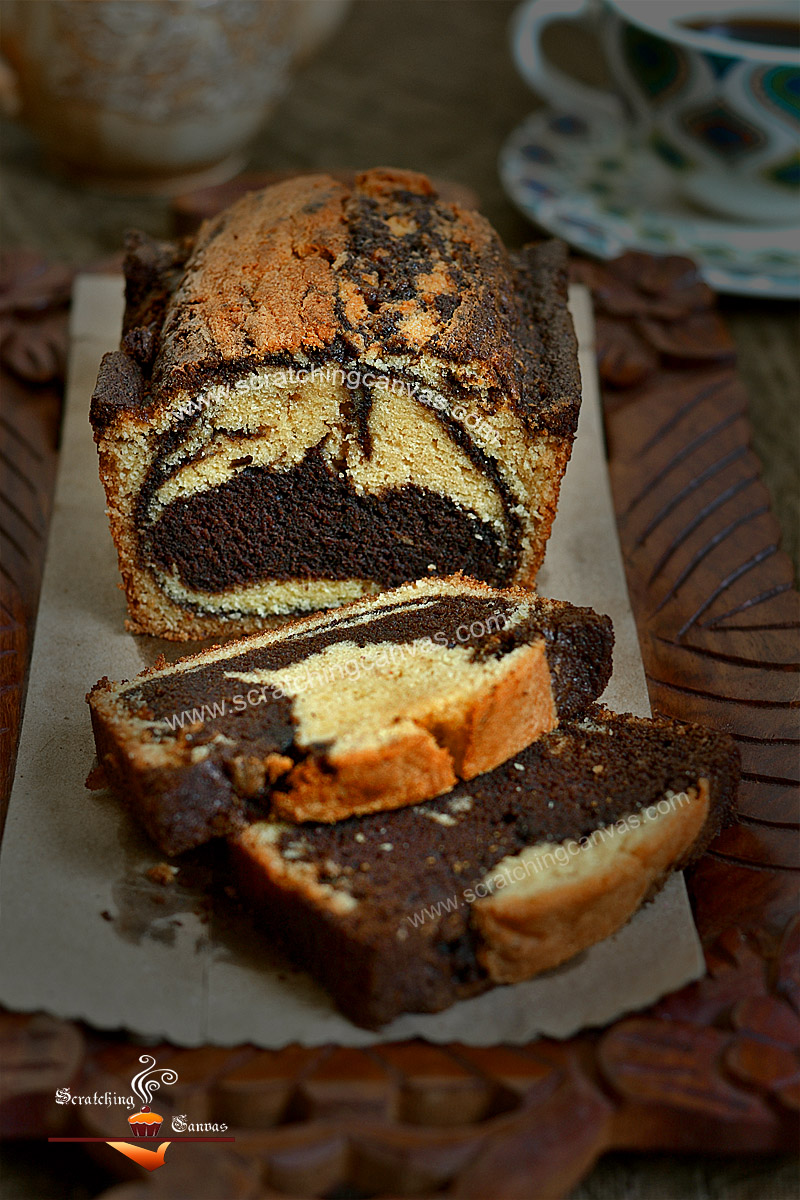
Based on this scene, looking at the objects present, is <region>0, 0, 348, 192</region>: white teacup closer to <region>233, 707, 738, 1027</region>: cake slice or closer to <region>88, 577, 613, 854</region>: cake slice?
<region>88, 577, 613, 854</region>: cake slice

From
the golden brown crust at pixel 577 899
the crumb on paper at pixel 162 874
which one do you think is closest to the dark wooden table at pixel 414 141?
the golden brown crust at pixel 577 899

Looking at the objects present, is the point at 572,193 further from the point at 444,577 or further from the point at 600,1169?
the point at 600,1169

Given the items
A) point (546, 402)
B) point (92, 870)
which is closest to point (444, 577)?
point (546, 402)

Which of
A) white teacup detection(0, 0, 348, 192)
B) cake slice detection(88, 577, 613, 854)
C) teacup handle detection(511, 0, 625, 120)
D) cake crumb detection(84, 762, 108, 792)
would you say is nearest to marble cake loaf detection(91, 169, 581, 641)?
cake slice detection(88, 577, 613, 854)

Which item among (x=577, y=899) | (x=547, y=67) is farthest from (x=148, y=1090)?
(x=547, y=67)

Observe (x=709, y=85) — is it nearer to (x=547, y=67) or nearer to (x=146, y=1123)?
(x=547, y=67)
